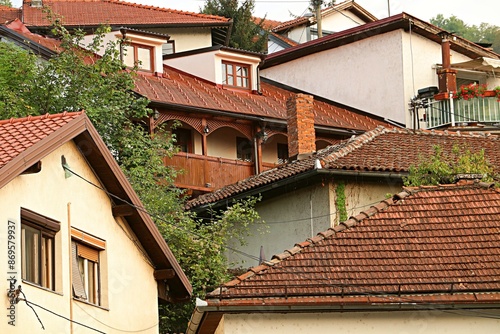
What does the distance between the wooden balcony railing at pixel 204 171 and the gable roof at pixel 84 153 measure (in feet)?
42.2

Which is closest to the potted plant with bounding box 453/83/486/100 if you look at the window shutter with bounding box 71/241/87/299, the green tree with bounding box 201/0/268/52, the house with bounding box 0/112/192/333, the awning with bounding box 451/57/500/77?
the awning with bounding box 451/57/500/77

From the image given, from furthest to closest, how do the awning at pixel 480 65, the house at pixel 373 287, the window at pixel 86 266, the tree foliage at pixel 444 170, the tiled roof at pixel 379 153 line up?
the awning at pixel 480 65
the tiled roof at pixel 379 153
the tree foliage at pixel 444 170
the house at pixel 373 287
the window at pixel 86 266

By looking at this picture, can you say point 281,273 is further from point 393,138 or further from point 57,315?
point 393,138

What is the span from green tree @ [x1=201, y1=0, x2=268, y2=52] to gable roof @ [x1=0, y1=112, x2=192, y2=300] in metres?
34.1

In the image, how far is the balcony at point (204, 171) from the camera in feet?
125

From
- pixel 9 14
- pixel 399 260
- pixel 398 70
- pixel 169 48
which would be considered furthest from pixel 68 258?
pixel 9 14

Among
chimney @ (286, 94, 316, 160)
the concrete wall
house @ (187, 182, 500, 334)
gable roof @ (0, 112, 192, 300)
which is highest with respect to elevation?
chimney @ (286, 94, 316, 160)

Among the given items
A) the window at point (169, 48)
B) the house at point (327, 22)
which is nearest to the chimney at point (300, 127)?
the window at point (169, 48)

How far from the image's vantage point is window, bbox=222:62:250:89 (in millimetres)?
44531

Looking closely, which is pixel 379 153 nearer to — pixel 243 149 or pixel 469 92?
pixel 243 149

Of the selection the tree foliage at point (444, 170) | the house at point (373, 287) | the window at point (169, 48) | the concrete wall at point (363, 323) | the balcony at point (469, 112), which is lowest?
the concrete wall at point (363, 323)

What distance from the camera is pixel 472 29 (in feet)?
286

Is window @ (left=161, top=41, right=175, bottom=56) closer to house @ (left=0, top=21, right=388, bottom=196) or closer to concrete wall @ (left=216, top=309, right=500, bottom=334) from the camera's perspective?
house @ (left=0, top=21, right=388, bottom=196)

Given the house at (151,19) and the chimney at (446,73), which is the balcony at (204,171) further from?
the house at (151,19)
